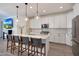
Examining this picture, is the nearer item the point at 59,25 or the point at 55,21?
A: the point at 59,25

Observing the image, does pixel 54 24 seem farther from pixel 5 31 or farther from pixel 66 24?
pixel 5 31

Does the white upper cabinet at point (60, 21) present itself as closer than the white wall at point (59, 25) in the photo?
No

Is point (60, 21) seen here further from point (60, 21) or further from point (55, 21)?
point (55, 21)

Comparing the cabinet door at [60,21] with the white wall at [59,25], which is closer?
the white wall at [59,25]

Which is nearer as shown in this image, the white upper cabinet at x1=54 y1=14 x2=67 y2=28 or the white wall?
the white wall

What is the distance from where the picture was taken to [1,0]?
6.76 feet

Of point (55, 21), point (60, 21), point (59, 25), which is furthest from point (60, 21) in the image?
point (55, 21)

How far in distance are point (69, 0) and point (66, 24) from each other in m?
4.99

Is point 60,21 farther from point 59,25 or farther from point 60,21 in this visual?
point 59,25

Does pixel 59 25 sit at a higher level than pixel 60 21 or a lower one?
lower

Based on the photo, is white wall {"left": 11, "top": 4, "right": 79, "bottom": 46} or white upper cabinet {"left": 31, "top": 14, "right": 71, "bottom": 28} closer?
white wall {"left": 11, "top": 4, "right": 79, "bottom": 46}

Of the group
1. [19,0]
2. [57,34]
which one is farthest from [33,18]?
[19,0]

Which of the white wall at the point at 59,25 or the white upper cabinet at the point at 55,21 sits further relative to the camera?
the white upper cabinet at the point at 55,21

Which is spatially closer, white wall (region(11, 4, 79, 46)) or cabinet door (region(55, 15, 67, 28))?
white wall (region(11, 4, 79, 46))
